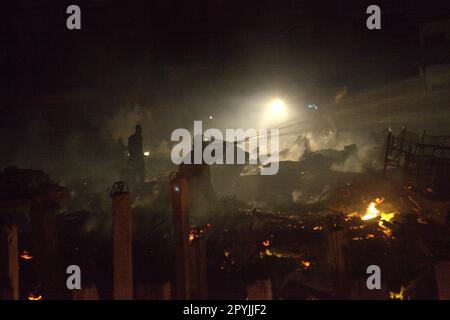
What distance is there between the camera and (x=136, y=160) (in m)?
18.7

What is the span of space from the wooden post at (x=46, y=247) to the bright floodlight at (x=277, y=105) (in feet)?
76.2

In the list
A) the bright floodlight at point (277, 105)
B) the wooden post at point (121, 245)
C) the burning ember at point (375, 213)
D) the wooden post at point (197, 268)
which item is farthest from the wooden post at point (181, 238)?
the bright floodlight at point (277, 105)

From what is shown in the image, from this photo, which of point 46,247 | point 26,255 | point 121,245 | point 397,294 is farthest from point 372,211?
point 26,255

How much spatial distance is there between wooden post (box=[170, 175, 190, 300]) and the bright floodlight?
71.9 feet

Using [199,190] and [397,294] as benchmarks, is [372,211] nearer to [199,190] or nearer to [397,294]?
[397,294]

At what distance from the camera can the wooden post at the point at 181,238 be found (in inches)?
346

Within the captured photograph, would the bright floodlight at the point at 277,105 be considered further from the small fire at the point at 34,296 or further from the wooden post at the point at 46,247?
the small fire at the point at 34,296

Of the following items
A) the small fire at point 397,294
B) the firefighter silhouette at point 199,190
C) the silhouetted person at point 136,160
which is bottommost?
the small fire at point 397,294

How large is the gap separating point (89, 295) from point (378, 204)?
1155 centimetres

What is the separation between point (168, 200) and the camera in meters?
15.6

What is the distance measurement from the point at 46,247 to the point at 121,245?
8.05 feet

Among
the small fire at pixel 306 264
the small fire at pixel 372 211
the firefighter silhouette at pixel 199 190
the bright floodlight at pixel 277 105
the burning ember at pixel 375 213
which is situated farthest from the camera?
the bright floodlight at pixel 277 105

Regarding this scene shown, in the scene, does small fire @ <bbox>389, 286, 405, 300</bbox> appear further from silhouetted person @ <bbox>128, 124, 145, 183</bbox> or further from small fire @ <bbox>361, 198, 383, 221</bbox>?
silhouetted person @ <bbox>128, 124, 145, 183</bbox>

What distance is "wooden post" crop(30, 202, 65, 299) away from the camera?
29.5ft
